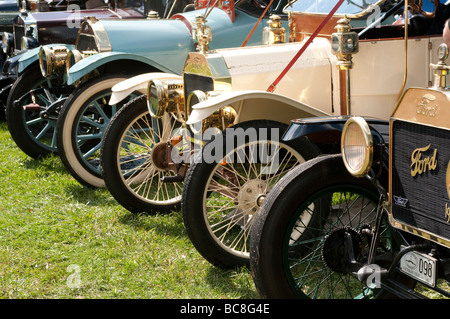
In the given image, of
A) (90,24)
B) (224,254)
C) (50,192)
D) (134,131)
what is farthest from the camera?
(90,24)

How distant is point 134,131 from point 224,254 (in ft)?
4.37

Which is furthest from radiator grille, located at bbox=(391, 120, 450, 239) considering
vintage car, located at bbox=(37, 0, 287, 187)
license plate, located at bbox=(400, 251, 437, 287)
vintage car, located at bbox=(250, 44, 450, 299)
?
vintage car, located at bbox=(37, 0, 287, 187)

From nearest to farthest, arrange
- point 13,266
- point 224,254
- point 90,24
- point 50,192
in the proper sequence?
point 224,254, point 13,266, point 50,192, point 90,24

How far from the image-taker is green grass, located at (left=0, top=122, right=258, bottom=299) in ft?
10.9

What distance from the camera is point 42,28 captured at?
684 cm

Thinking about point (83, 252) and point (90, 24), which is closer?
point (83, 252)

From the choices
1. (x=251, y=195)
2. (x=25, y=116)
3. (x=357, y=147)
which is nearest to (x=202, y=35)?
(x=251, y=195)

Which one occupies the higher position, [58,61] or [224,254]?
[58,61]

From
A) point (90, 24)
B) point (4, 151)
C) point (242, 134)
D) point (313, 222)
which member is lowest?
point (4, 151)

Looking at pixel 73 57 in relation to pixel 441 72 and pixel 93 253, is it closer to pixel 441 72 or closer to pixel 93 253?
pixel 93 253

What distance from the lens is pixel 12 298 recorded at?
327cm

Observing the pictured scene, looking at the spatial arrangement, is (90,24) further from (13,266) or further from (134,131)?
(13,266)

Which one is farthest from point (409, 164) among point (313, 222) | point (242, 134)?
point (242, 134)

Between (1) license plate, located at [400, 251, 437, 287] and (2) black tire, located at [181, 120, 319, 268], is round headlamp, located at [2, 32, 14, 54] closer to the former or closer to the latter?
(2) black tire, located at [181, 120, 319, 268]
